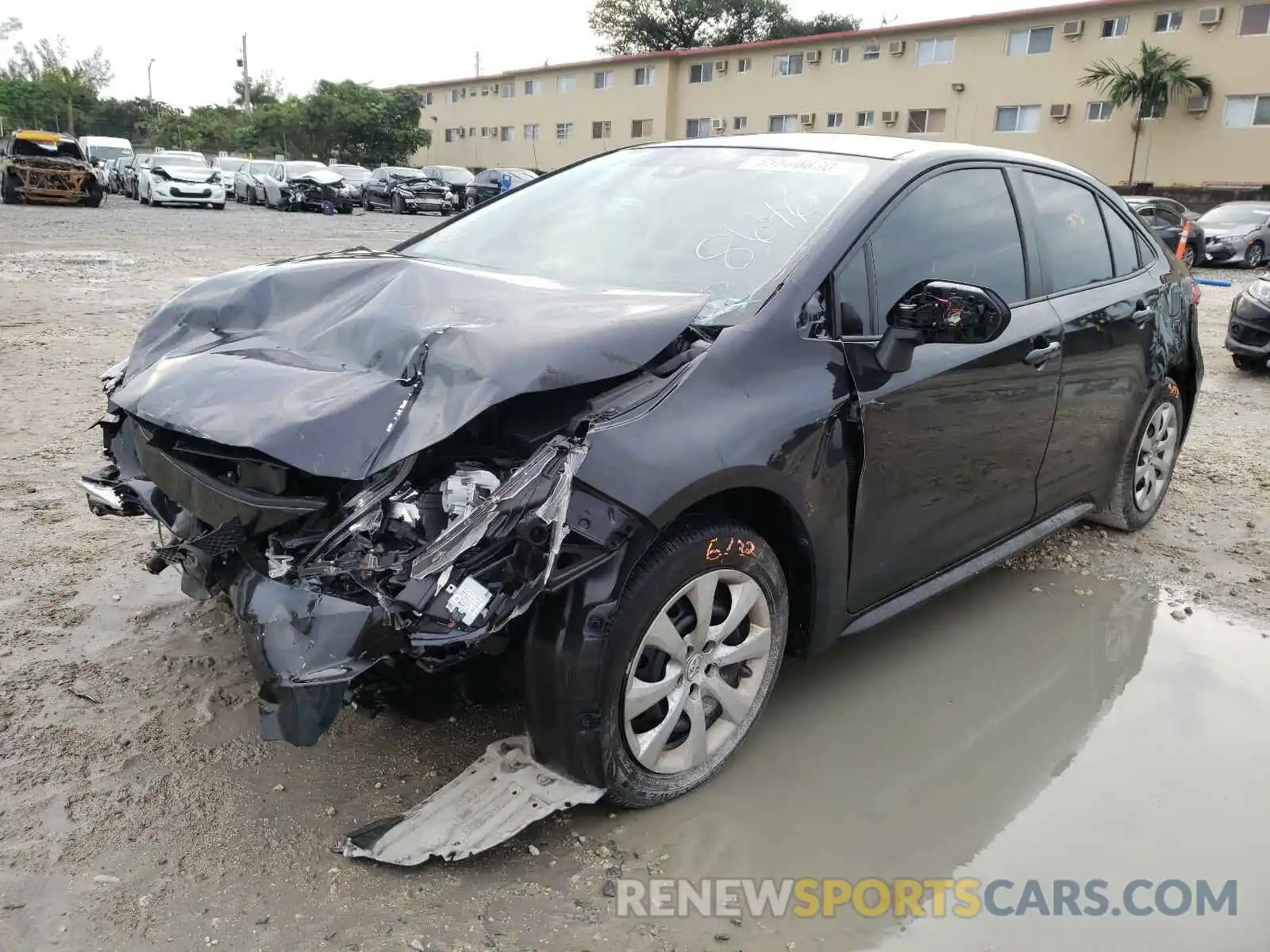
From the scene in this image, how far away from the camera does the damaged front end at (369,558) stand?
2133 millimetres

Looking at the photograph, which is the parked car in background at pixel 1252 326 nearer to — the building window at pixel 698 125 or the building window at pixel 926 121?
the building window at pixel 926 121

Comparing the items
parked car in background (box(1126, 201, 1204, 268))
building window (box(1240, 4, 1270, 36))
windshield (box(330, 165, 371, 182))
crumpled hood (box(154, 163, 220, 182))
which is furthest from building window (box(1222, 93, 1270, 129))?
crumpled hood (box(154, 163, 220, 182))

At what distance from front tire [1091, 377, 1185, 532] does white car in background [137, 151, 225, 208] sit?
2637 centimetres

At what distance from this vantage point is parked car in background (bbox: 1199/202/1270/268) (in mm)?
19562

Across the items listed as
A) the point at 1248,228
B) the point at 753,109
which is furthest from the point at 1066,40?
the point at 1248,228

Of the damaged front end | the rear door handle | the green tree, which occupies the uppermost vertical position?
the green tree

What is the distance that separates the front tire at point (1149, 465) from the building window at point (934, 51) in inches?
1300

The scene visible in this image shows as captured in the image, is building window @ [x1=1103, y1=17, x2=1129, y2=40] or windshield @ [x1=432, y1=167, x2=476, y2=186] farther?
windshield @ [x1=432, y1=167, x2=476, y2=186]

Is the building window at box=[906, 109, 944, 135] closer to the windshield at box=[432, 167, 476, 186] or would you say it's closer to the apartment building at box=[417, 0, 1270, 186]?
the apartment building at box=[417, 0, 1270, 186]

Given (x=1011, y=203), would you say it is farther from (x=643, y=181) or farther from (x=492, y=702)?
(x=492, y=702)

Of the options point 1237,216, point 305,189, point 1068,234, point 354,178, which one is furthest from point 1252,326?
point 354,178

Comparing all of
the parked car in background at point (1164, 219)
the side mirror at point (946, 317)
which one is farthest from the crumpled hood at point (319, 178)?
the side mirror at point (946, 317)

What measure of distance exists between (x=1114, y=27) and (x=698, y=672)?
3458 centimetres

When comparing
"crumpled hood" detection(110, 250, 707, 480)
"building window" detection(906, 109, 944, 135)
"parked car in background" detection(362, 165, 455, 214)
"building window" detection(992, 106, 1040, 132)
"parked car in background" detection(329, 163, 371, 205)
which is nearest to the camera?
"crumpled hood" detection(110, 250, 707, 480)
